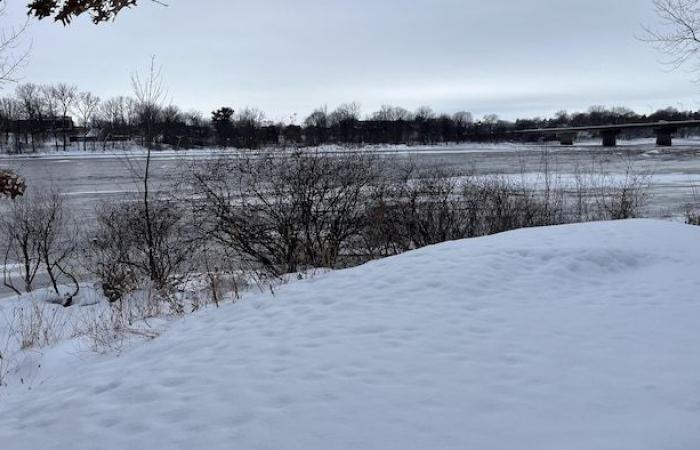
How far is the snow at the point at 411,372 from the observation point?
139 inches

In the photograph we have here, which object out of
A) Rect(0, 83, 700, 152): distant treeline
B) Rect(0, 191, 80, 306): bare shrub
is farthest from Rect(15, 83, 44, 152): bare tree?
Rect(0, 191, 80, 306): bare shrub

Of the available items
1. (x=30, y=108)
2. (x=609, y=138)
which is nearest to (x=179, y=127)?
(x=30, y=108)

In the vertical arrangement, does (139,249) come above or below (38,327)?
above

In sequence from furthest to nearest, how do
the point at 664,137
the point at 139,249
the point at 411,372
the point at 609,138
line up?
the point at 609,138, the point at 664,137, the point at 139,249, the point at 411,372

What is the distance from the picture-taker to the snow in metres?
3.54

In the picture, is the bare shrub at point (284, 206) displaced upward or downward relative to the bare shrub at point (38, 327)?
upward

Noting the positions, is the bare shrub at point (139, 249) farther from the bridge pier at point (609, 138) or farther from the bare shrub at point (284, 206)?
the bridge pier at point (609, 138)

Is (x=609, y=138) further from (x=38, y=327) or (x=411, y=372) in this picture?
(x=411, y=372)

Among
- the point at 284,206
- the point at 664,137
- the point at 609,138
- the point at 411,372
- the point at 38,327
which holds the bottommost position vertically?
the point at 38,327

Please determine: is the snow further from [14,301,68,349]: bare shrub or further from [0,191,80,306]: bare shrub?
[0,191,80,306]: bare shrub

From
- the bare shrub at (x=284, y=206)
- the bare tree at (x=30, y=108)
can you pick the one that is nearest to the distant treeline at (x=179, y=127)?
the bare tree at (x=30, y=108)

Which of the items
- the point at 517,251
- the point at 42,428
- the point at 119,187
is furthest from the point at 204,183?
the point at 119,187

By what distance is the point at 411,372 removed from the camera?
4336 mm

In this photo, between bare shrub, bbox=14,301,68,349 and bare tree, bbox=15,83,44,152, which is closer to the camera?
bare shrub, bbox=14,301,68,349
